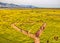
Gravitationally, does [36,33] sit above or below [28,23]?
below

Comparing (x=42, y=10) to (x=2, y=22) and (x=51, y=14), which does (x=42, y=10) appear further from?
(x=2, y=22)

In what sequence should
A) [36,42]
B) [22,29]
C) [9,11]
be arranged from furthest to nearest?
[9,11] → [22,29] → [36,42]

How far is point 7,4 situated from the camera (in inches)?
105

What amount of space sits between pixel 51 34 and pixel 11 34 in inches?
30.8

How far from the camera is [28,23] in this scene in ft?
8.43

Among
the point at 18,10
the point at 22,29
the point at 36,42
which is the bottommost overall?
the point at 36,42

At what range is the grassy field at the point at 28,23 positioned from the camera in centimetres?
238

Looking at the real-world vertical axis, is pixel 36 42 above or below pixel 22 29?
below

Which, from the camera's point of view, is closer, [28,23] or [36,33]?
[36,33]

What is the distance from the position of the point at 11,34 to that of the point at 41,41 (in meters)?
0.60

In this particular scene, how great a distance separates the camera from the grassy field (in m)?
2.38

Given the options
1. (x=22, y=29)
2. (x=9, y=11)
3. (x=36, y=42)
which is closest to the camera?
(x=36, y=42)

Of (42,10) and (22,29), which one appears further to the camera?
(42,10)

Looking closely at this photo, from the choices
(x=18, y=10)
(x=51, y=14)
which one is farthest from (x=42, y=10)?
(x=18, y=10)
